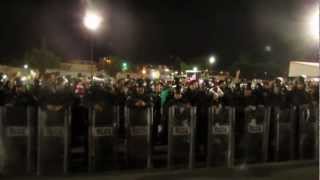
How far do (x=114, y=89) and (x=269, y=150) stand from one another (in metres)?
3.53

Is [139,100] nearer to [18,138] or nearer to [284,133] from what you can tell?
[18,138]

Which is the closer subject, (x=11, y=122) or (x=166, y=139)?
(x=11, y=122)

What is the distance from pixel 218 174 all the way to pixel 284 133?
8.97ft

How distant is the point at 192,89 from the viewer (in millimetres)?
12469

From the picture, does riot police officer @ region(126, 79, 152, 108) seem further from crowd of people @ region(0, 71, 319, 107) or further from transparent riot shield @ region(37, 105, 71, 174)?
transparent riot shield @ region(37, 105, 71, 174)

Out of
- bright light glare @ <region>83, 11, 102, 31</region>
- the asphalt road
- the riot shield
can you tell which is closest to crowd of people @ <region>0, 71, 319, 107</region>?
the riot shield

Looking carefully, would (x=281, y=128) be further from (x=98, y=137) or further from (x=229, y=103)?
(x=98, y=137)

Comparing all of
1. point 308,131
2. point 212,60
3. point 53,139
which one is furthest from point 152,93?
point 212,60

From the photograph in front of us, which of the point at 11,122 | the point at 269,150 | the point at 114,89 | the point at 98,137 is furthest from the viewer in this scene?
the point at 269,150

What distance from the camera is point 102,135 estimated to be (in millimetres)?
11297

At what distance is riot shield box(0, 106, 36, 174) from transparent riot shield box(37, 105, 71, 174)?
15cm

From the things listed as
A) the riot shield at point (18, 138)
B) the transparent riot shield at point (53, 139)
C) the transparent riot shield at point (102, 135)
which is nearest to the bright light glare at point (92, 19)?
the transparent riot shield at point (102, 135)

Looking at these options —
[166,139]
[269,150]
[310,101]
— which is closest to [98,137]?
[166,139]

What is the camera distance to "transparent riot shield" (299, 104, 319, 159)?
523 inches
